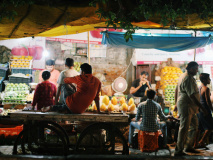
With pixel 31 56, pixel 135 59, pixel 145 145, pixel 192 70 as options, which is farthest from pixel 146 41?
pixel 31 56

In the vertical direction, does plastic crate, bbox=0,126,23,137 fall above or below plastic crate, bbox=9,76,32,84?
below

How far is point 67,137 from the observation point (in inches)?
207

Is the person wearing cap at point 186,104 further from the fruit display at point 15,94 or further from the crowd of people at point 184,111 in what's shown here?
the fruit display at point 15,94

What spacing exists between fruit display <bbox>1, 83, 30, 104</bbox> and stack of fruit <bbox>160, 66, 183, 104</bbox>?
19.2 ft

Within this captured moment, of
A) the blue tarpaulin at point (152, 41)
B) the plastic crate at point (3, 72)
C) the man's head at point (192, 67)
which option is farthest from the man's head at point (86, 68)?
the plastic crate at point (3, 72)

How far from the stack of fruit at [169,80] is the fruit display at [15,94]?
19.2 feet

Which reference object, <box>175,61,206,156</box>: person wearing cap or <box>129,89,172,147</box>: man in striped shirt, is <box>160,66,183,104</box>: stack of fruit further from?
<box>129,89,172,147</box>: man in striped shirt

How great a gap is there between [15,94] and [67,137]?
4.63 metres

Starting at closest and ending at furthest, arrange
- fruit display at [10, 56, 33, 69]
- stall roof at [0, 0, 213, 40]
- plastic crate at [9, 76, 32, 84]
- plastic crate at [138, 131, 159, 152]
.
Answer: stall roof at [0, 0, 213, 40], plastic crate at [138, 131, 159, 152], plastic crate at [9, 76, 32, 84], fruit display at [10, 56, 33, 69]

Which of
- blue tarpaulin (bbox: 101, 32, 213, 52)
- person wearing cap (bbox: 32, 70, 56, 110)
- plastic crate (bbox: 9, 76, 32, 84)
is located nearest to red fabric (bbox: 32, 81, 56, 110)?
person wearing cap (bbox: 32, 70, 56, 110)

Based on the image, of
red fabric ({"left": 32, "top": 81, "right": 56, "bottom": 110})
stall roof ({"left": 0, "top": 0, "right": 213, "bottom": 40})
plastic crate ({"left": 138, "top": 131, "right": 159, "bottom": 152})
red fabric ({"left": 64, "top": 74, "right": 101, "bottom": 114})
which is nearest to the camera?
stall roof ({"left": 0, "top": 0, "right": 213, "bottom": 40})

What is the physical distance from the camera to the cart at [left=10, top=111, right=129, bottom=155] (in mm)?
5027

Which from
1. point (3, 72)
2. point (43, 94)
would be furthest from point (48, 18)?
point (3, 72)

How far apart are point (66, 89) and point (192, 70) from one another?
3472mm
